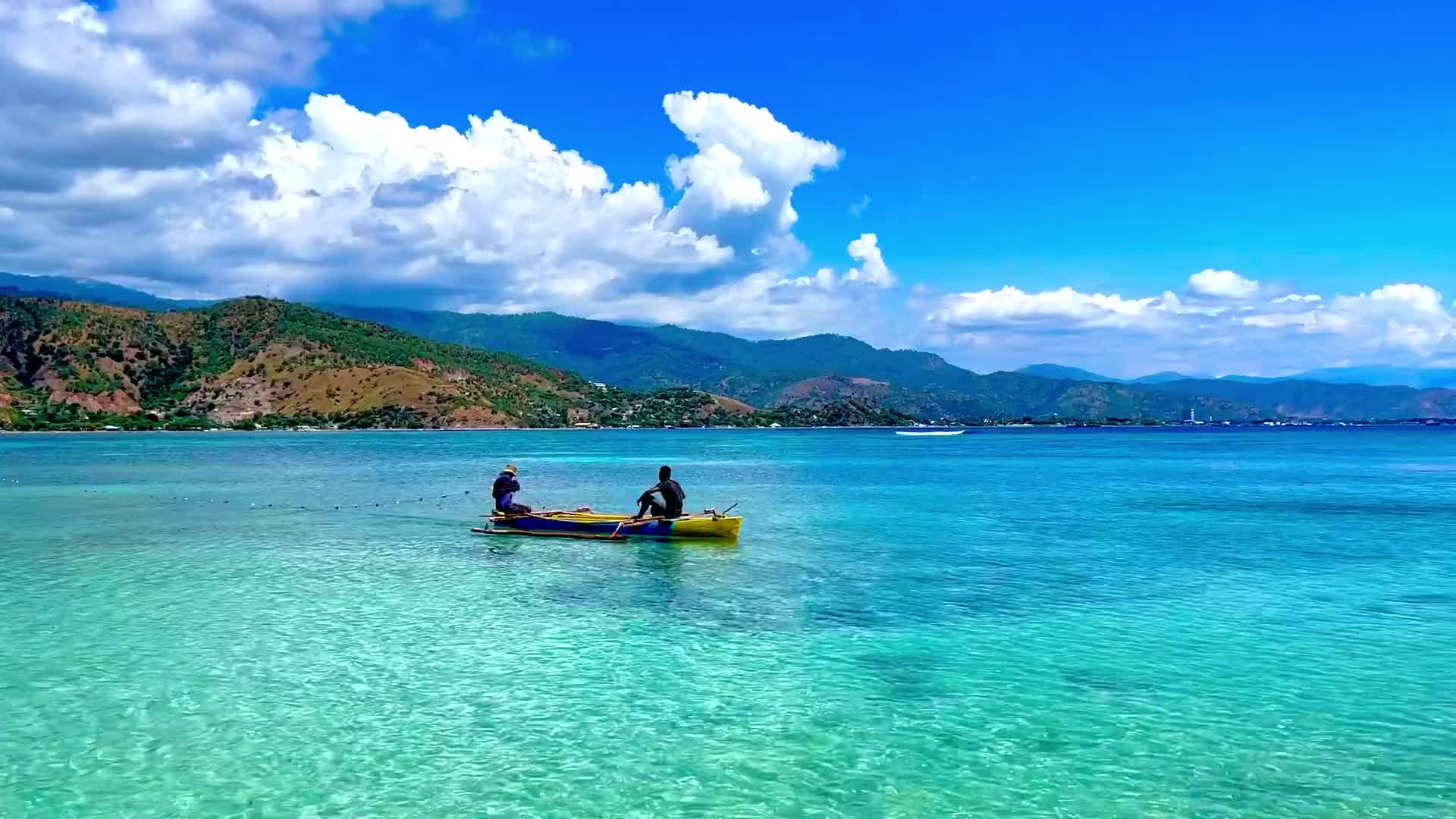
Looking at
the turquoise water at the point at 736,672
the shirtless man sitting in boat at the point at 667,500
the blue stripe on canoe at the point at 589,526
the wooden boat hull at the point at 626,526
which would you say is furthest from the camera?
the shirtless man sitting in boat at the point at 667,500

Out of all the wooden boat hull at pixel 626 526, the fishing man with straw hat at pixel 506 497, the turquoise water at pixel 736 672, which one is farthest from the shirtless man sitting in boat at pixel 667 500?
the fishing man with straw hat at pixel 506 497

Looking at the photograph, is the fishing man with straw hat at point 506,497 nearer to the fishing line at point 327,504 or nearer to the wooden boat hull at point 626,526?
the wooden boat hull at point 626,526

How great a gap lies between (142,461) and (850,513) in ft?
326

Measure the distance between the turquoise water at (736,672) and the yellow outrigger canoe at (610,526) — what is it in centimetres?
108

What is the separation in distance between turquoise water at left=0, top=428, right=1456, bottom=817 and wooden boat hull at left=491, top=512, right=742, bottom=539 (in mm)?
1058

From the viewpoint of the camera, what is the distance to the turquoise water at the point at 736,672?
46.1 feet

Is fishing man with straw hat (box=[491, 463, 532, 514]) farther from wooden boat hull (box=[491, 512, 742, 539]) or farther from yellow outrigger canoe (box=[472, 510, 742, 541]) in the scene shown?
wooden boat hull (box=[491, 512, 742, 539])

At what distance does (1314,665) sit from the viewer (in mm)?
20812

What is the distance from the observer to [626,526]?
40562 mm

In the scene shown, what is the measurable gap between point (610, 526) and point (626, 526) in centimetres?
95

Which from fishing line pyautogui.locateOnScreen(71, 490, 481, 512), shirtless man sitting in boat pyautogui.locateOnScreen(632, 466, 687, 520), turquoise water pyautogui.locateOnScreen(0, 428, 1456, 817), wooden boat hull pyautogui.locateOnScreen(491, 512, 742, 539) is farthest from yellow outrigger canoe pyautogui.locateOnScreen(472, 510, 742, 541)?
fishing line pyautogui.locateOnScreen(71, 490, 481, 512)

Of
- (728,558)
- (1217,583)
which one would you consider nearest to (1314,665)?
(1217,583)

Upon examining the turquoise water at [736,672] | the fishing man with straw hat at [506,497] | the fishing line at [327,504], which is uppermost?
the fishing man with straw hat at [506,497]

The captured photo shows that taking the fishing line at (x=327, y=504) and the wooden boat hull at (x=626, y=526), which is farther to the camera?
the fishing line at (x=327, y=504)
